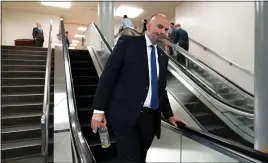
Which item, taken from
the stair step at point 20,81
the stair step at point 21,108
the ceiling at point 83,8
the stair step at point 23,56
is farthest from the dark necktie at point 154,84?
the ceiling at point 83,8

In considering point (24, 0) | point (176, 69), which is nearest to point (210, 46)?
point (176, 69)

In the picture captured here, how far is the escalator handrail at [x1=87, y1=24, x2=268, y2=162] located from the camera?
1359 mm

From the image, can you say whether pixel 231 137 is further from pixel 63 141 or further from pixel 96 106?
pixel 96 106

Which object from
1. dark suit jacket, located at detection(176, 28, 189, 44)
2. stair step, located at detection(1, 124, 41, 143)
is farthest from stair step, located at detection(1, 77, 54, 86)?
dark suit jacket, located at detection(176, 28, 189, 44)

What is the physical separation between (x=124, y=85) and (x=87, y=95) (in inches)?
102

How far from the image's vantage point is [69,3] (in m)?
11.2

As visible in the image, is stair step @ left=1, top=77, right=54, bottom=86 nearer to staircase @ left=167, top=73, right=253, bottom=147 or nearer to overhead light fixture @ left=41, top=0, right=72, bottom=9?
staircase @ left=167, top=73, right=253, bottom=147

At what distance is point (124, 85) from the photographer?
1.72 m

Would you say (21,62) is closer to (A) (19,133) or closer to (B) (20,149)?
(A) (19,133)

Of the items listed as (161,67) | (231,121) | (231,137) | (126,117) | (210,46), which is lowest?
(231,137)

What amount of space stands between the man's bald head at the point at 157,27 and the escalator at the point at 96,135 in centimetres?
83

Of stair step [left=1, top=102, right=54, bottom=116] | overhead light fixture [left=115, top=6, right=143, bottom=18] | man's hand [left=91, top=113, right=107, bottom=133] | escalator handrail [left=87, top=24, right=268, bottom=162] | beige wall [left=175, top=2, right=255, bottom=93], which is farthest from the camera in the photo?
overhead light fixture [left=115, top=6, right=143, bottom=18]

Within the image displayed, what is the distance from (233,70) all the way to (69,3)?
8288 millimetres

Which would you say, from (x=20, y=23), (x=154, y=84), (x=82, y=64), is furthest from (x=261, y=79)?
(x=20, y=23)
